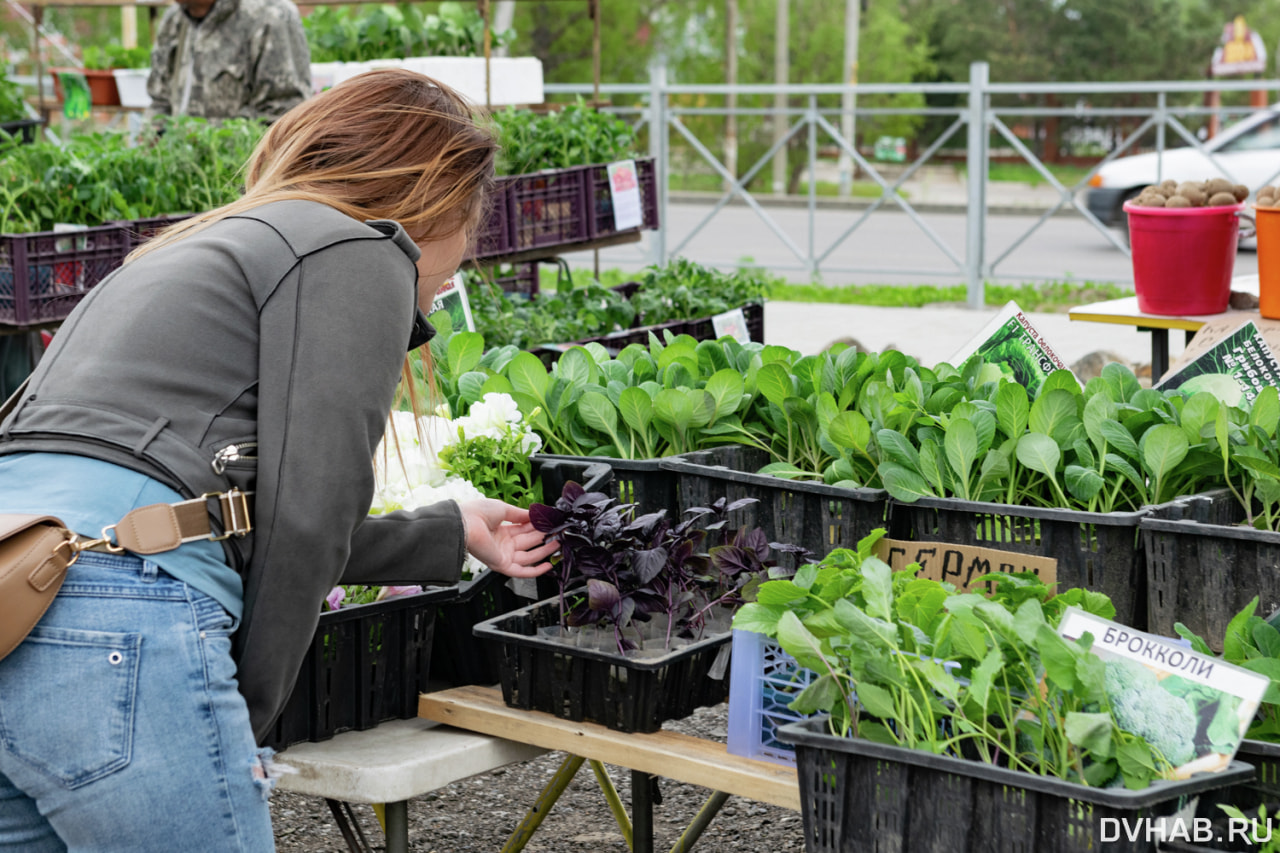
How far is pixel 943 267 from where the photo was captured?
→ 11039mm

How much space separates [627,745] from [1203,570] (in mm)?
732

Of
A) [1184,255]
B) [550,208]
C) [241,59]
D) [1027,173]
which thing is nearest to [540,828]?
[1184,255]

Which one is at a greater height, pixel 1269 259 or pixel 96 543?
pixel 1269 259

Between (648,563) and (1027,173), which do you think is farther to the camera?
(1027,173)

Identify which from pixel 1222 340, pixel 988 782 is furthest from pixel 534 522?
pixel 1222 340

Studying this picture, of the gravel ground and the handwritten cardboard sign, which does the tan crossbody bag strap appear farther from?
the gravel ground

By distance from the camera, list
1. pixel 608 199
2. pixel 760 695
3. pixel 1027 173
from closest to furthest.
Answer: pixel 760 695, pixel 608 199, pixel 1027 173

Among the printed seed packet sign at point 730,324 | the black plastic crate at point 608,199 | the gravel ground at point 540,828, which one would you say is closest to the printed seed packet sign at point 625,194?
the black plastic crate at point 608,199

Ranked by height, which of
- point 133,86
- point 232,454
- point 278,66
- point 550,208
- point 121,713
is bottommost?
point 121,713

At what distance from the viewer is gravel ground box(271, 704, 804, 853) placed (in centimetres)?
271

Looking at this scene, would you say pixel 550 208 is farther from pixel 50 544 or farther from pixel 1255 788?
pixel 1255 788

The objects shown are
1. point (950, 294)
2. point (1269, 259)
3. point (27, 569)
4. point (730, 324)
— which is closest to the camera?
point (27, 569)

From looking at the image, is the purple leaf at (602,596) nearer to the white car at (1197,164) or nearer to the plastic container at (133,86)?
the plastic container at (133,86)

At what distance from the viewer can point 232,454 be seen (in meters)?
1.28
